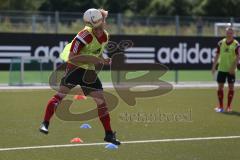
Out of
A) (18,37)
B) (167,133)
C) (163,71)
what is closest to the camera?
(167,133)

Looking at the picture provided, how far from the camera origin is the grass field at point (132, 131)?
9.53m

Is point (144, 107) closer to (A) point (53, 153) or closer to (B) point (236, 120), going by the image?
(B) point (236, 120)

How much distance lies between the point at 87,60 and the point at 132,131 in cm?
278

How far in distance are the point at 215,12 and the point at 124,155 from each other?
2190 inches

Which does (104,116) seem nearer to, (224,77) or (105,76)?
(224,77)

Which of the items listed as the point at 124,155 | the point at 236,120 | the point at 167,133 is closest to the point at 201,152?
the point at 124,155

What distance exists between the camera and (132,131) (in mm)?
12039

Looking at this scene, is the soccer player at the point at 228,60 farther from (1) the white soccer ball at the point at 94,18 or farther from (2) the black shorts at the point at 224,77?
(1) the white soccer ball at the point at 94,18

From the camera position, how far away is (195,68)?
28.7m

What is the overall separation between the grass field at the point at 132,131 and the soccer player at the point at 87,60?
52 cm

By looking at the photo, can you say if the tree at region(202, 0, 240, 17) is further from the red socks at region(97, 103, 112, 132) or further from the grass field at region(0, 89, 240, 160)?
the red socks at region(97, 103, 112, 132)

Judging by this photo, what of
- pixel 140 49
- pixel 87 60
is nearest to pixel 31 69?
pixel 140 49

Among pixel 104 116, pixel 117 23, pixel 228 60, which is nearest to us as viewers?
pixel 104 116

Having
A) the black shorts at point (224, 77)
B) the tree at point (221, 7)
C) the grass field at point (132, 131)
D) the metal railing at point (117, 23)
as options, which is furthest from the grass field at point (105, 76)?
the tree at point (221, 7)
